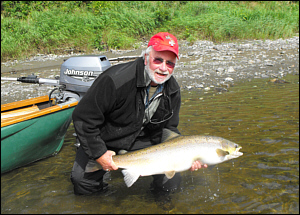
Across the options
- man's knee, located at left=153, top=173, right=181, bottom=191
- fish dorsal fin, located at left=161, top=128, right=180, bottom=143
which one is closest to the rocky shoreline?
man's knee, located at left=153, top=173, right=181, bottom=191

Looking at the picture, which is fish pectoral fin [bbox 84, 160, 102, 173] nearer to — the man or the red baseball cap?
the man

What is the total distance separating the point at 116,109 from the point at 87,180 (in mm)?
997

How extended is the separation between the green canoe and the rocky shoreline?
4838 mm

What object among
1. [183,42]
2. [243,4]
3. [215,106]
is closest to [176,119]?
[215,106]

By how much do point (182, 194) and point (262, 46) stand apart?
1187cm

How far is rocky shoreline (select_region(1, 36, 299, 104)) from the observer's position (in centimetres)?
1025

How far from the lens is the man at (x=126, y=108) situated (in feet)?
11.3

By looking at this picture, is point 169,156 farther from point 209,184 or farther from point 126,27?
point 126,27

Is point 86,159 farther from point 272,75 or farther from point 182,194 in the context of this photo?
point 272,75

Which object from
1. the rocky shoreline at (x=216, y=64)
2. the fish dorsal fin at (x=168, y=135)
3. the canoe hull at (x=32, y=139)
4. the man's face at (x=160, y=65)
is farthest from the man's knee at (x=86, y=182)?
the rocky shoreline at (x=216, y=64)

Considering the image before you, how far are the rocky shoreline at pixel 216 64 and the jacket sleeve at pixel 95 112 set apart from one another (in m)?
5.98

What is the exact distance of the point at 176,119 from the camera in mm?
4090

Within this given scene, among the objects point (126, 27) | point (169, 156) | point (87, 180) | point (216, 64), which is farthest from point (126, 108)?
point (126, 27)

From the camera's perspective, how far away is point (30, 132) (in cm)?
458
